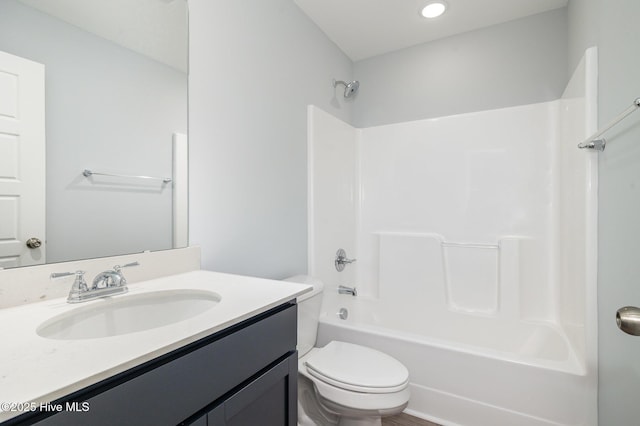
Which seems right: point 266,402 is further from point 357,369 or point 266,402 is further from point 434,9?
point 434,9

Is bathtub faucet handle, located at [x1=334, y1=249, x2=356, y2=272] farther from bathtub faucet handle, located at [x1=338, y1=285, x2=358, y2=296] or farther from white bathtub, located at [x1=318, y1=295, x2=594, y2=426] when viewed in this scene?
white bathtub, located at [x1=318, y1=295, x2=594, y2=426]

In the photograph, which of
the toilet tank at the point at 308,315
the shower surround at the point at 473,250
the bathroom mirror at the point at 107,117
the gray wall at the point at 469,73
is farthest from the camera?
the gray wall at the point at 469,73

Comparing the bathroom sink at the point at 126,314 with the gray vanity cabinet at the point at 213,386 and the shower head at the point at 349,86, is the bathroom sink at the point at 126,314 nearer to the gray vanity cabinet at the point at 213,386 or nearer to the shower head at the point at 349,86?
the gray vanity cabinet at the point at 213,386

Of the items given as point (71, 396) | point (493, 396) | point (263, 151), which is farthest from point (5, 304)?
point (493, 396)

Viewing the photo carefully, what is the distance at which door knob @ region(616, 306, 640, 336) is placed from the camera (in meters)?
0.64

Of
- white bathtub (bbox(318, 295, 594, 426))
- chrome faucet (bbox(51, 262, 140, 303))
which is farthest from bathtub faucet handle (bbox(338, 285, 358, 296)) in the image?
chrome faucet (bbox(51, 262, 140, 303))

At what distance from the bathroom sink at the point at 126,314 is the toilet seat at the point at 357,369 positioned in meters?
0.71

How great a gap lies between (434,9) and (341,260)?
6.08ft

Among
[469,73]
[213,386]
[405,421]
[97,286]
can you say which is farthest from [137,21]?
[405,421]

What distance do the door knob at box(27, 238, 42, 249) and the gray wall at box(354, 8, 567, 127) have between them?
7.58ft

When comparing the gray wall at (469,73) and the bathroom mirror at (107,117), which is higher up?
the gray wall at (469,73)

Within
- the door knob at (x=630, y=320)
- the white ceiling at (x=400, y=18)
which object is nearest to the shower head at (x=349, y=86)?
the white ceiling at (x=400, y=18)

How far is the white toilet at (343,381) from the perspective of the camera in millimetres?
1238

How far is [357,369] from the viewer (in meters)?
1.36
